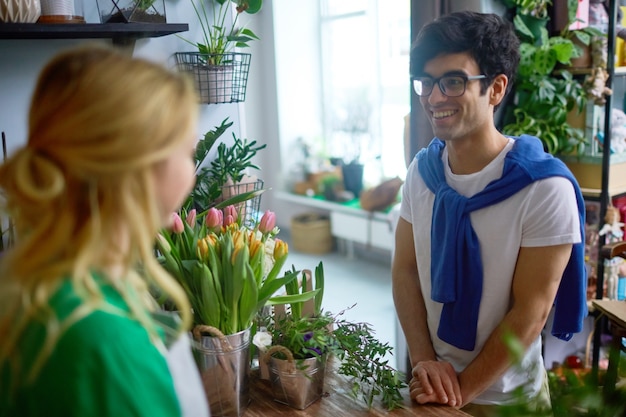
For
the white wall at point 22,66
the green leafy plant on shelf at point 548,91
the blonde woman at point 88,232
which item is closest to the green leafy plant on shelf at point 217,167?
the white wall at point 22,66

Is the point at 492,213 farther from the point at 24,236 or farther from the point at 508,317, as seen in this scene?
the point at 24,236

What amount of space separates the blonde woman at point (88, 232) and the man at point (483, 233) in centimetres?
78

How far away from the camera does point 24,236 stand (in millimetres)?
742

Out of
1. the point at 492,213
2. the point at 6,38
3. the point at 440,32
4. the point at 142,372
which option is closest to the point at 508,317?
the point at 492,213

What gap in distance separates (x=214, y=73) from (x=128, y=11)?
0.28 meters

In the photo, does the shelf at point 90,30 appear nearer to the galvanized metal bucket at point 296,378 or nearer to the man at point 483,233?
the man at point 483,233

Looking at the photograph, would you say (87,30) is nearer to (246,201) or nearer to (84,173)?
(246,201)

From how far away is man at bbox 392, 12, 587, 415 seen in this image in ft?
4.52

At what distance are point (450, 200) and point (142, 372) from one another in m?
0.97

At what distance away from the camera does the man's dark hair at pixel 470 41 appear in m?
1.45

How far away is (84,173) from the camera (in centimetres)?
66

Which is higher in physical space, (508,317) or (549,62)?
(549,62)

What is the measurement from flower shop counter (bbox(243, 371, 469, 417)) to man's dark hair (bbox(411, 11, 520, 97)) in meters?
0.71

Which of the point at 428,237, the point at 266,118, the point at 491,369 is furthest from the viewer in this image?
the point at 266,118
